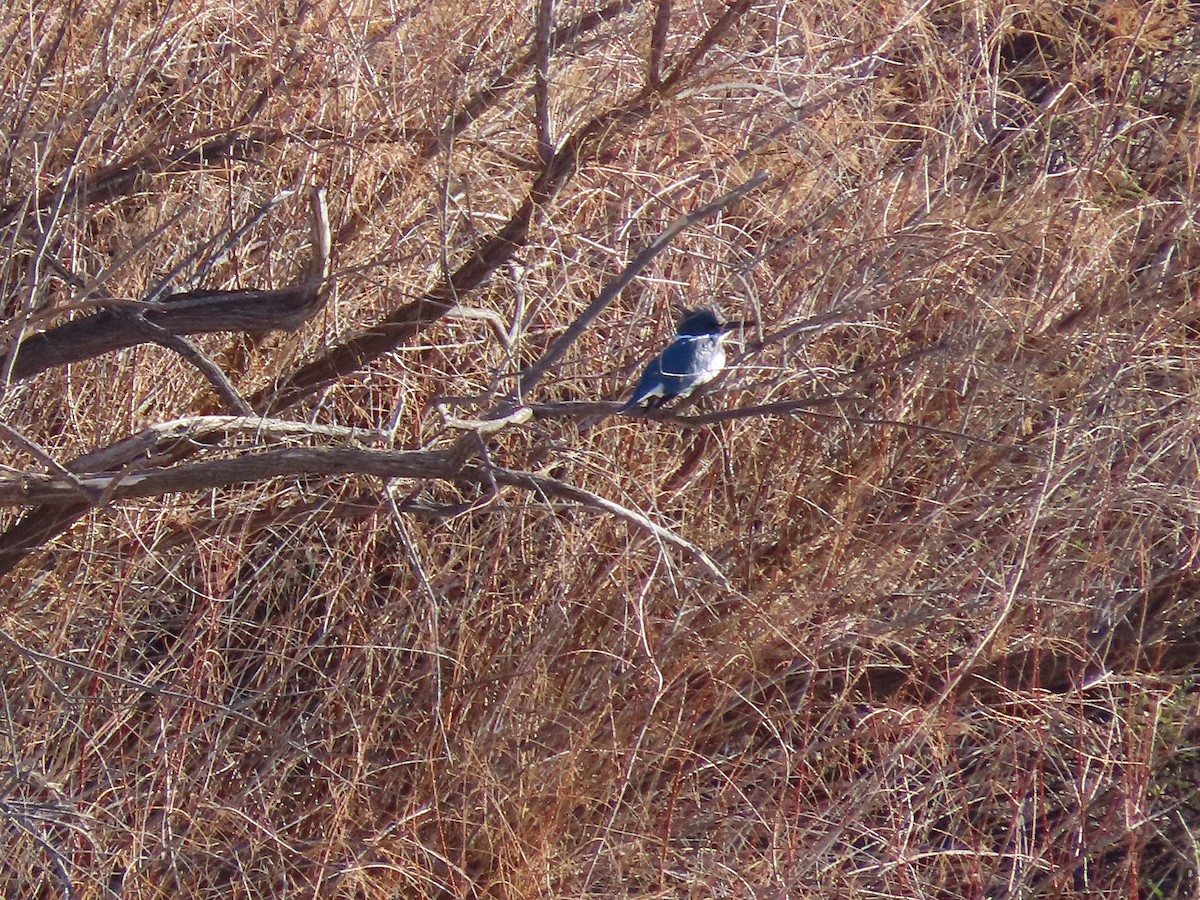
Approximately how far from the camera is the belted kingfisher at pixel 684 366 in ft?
10.2

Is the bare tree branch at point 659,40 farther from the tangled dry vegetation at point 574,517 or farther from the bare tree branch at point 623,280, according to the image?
the bare tree branch at point 623,280

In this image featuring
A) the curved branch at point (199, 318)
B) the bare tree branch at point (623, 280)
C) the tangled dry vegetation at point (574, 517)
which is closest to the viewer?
the bare tree branch at point (623, 280)

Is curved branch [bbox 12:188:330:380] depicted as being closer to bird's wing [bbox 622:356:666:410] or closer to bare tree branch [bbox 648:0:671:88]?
bare tree branch [bbox 648:0:671:88]

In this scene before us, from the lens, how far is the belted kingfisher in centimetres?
312

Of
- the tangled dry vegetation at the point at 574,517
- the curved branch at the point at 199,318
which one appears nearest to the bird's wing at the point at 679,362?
the tangled dry vegetation at the point at 574,517

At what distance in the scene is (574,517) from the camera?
3461 millimetres

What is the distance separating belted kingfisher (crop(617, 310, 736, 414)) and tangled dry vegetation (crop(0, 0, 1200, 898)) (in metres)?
0.10

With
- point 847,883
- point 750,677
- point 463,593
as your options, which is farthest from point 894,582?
point 463,593

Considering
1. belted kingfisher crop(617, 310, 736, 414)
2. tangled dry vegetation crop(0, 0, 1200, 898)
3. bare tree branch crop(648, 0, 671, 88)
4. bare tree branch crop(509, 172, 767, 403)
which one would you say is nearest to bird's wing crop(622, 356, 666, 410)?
belted kingfisher crop(617, 310, 736, 414)

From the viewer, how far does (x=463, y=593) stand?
12.1ft


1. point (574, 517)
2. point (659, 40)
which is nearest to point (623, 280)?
point (659, 40)

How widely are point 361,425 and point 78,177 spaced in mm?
984

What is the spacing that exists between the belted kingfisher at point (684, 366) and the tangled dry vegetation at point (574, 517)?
102 mm

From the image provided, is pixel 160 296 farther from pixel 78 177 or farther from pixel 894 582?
pixel 894 582
